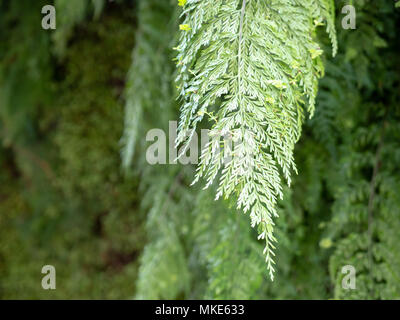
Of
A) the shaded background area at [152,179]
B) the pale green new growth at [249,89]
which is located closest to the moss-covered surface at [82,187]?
the shaded background area at [152,179]

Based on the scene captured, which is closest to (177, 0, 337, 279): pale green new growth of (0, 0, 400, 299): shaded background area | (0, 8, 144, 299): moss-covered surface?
(0, 0, 400, 299): shaded background area

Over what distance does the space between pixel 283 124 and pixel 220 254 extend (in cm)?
58

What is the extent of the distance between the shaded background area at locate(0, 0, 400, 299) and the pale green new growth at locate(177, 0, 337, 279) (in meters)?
0.06

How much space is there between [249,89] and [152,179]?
1033mm

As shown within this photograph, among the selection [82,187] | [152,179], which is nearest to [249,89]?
[152,179]

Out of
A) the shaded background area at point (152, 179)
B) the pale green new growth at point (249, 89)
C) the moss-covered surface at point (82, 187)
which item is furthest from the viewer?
the moss-covered surface at point (82, 187)

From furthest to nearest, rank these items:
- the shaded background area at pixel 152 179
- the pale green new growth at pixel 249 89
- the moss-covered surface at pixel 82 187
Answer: the moss-covered surface at pixel 82 187
the shaded background area at pixel 152 179
the pale green new growth at pixel 249 89

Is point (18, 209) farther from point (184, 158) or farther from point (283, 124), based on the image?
point (283, 124)

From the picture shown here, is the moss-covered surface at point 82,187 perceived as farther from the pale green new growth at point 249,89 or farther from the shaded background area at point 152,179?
the pale green new growth at point 249,89

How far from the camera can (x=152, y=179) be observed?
4.80 feet

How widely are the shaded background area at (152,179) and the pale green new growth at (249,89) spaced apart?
2.5 inches

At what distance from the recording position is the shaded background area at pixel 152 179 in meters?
0.98

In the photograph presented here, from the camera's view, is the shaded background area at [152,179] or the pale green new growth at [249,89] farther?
the shaded background area at [152,179]
